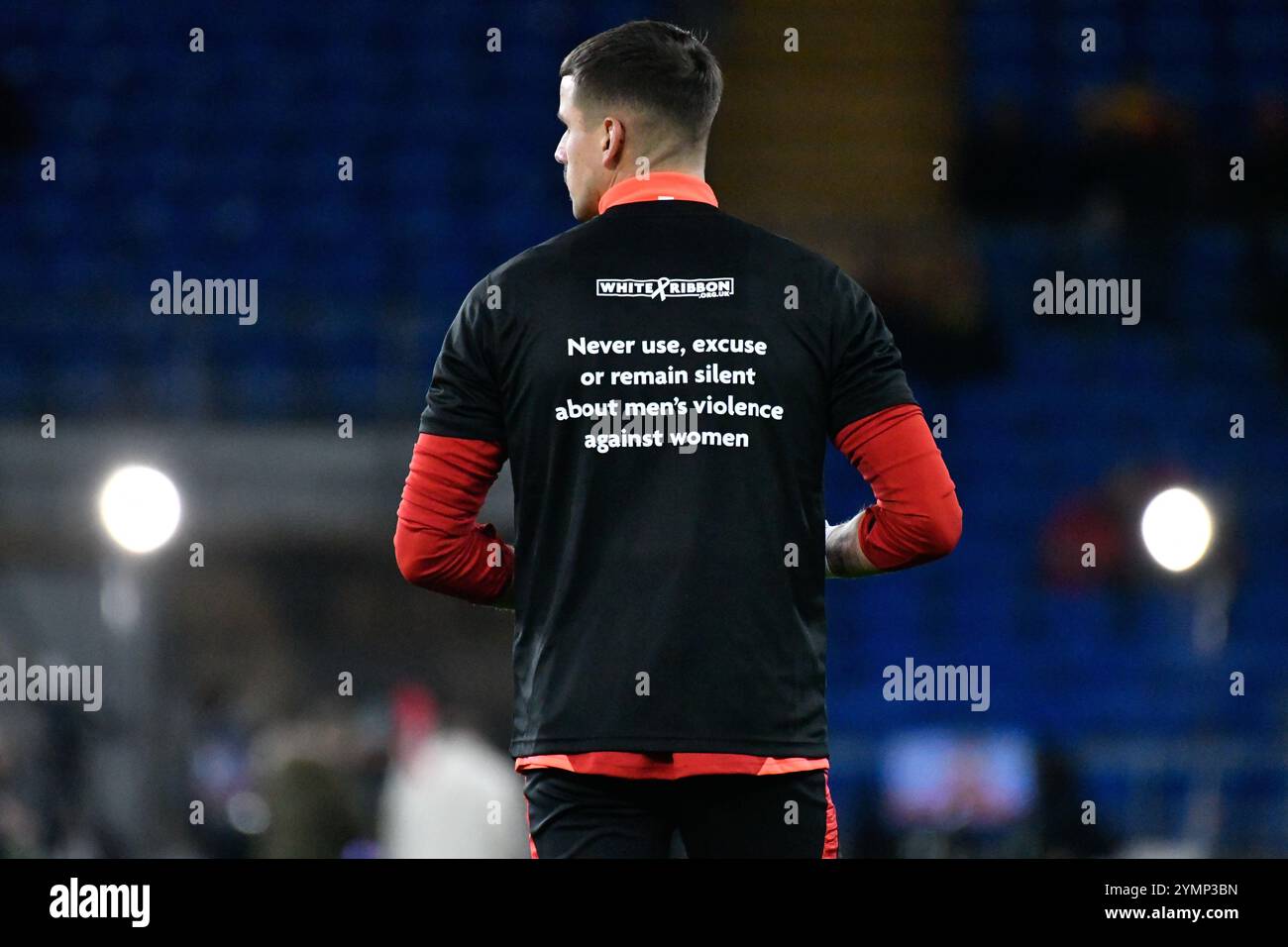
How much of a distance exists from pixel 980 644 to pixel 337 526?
2594 mm

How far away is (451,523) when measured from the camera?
1.99 meters

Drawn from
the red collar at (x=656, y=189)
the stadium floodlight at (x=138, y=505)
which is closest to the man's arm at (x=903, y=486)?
the red collar at (x=656, y=189)

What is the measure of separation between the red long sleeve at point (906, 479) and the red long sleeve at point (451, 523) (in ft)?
1.39

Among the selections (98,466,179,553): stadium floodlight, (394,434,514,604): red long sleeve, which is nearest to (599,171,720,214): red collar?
(394,434,514,604): red long sleeve

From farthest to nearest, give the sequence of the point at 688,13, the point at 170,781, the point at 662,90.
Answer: the point at 688,13
the point at 170,781
the point at 662,90

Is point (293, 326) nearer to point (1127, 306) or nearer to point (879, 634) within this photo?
point (879, 634)

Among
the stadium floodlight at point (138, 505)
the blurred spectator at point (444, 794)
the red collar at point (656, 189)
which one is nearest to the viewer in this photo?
the red collar at point (656, 189)

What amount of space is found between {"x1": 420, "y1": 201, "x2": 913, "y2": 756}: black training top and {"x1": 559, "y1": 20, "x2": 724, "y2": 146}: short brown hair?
0.17 m

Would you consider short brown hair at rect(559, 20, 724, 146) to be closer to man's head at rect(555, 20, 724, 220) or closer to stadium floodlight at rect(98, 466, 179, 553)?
man's head at rect(555, 20, 724, 220)

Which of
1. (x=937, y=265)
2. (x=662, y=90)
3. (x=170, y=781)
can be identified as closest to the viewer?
(x=662, y=90)

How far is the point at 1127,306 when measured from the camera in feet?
24.6

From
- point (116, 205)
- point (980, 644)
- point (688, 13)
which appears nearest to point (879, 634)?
point (980, 644)

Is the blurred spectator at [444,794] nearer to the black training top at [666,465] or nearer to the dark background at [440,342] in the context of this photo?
the dark background at [440,342]

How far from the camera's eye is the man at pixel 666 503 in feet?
6.20
